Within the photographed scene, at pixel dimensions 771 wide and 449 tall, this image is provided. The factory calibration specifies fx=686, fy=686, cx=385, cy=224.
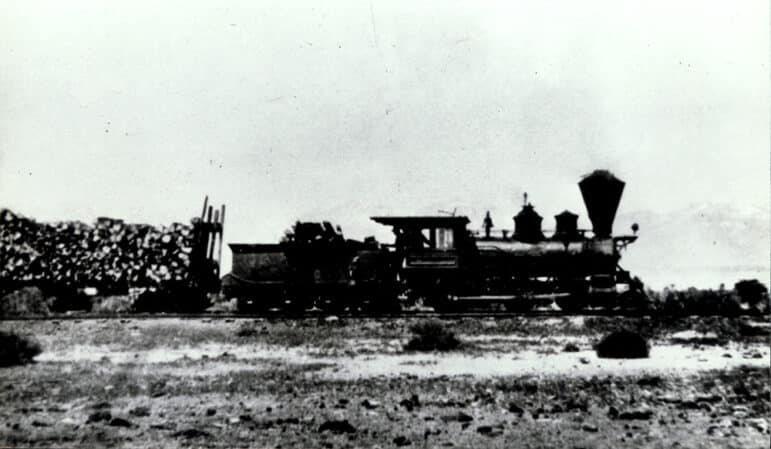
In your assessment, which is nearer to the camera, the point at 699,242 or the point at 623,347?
the point at 623,347

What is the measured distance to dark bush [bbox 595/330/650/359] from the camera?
10344 millimetres

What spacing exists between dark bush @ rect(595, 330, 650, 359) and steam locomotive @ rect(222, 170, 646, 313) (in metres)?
7.81

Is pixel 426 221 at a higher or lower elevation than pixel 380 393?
higher

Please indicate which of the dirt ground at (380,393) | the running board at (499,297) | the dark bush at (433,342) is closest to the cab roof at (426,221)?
the running board at (499,297)

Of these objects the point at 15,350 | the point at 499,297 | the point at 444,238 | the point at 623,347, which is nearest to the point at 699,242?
the point at 499,297

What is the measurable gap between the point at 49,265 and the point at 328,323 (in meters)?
13.2

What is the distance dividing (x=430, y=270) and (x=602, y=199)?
658cm

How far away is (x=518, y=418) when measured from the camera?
683 cm

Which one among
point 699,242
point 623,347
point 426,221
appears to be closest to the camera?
point 623,347

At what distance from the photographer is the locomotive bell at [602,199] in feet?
69.0

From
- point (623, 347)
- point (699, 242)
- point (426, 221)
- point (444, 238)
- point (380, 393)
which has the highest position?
point (699, 242)

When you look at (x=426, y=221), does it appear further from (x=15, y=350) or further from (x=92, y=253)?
(x=92, y=253)

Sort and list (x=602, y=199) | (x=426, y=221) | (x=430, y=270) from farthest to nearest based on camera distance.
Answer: (x=602, y=199), (x=426, y=221), (x=430, y=270)

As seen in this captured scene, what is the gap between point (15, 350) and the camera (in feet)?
32.2
